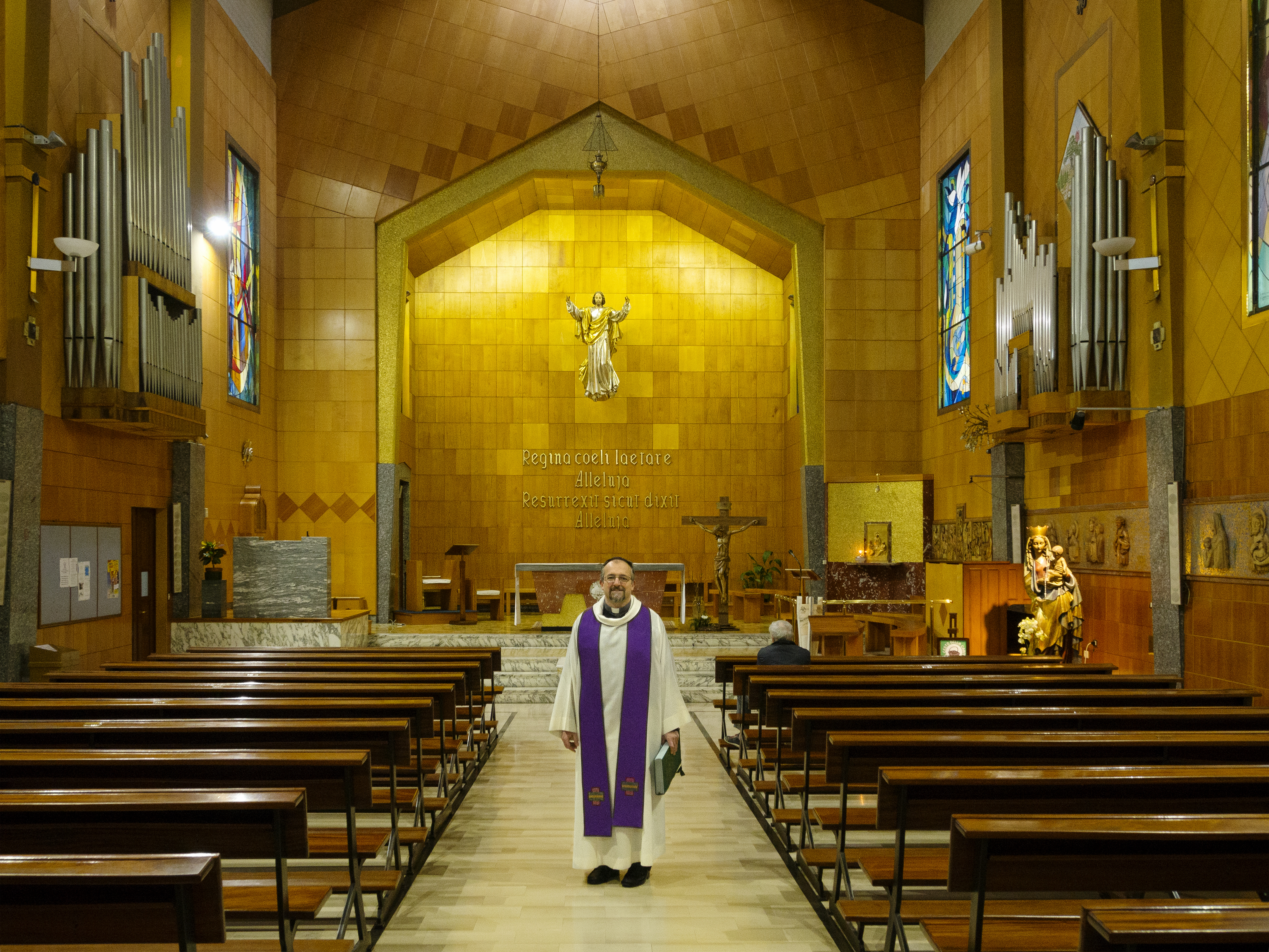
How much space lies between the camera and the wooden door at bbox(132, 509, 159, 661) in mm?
10555

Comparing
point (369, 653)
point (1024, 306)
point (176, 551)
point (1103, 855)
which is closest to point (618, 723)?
point (1103, 855)

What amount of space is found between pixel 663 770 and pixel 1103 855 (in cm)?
224

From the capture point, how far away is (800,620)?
1043cm

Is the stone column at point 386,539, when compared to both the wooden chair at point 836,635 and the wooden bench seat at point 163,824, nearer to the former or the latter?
the wooden chair at point 836,635

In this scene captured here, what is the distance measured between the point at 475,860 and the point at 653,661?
1.32 m

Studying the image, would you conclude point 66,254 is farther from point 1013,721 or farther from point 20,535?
point 1013,721

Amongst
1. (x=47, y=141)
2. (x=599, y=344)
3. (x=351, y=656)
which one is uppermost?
(x=47, y=141)

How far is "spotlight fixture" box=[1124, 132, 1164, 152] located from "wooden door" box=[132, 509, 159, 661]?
30.6 feet

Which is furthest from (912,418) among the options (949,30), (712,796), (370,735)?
(370,735)

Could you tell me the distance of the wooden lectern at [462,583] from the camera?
14695 mm

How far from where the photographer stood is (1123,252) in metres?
8.62

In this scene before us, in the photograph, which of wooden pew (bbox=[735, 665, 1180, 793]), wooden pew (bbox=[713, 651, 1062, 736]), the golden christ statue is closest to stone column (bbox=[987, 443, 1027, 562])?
wooden pew (bbox=[713, 651, 1062, 736])

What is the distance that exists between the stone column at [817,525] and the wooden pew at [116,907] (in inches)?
521

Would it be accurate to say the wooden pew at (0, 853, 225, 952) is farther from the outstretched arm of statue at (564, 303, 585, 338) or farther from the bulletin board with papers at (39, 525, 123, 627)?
the outstretched arm of statue at (564, 303, 585, 338)
